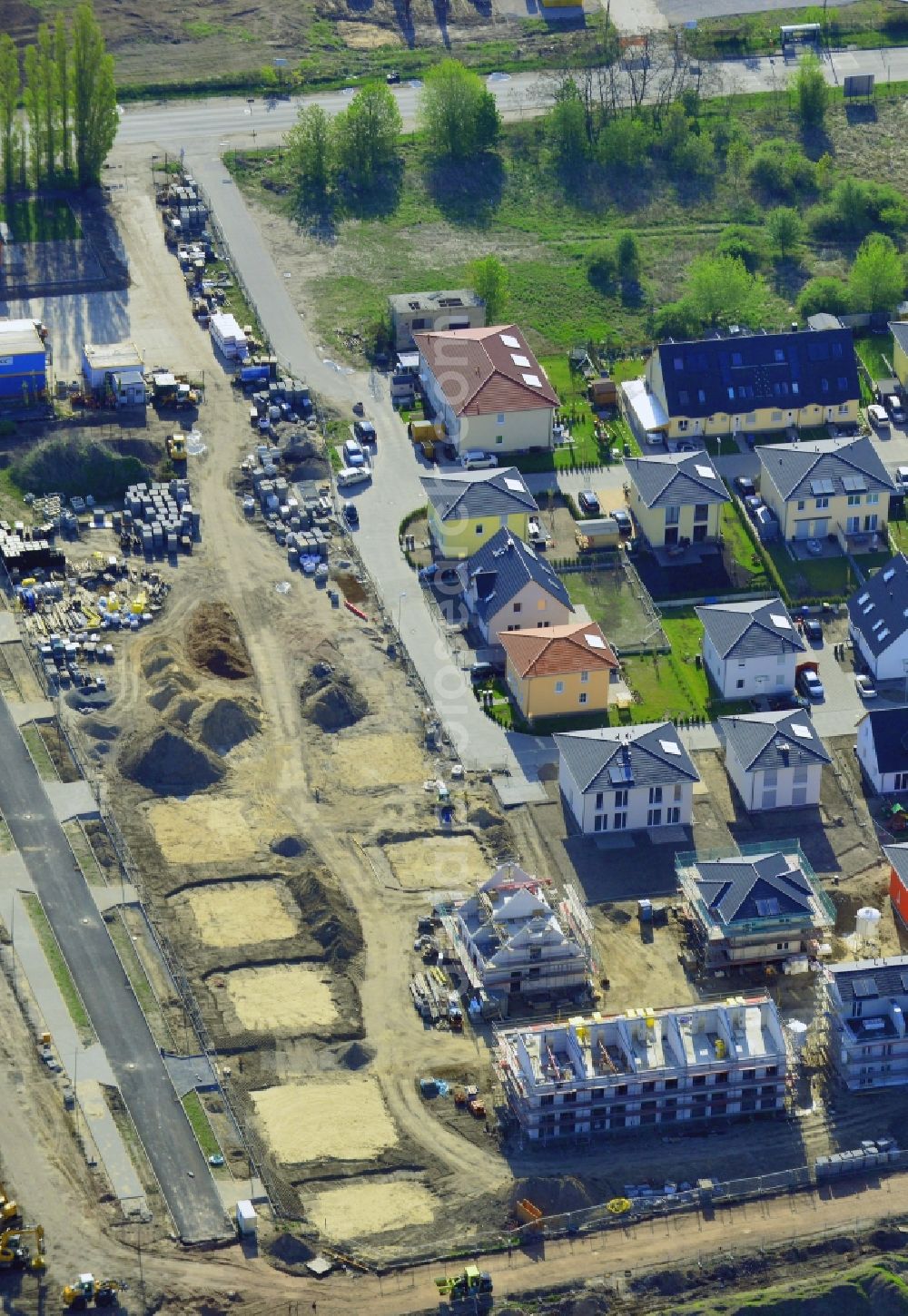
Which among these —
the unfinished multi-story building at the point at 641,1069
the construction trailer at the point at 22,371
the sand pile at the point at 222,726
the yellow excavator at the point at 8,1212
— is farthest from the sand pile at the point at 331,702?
the yellow excavator at the point at 8,1212

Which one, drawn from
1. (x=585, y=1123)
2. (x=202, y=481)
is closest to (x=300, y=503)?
(x=202, y=481)

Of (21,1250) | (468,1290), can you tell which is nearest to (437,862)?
(468,1290)

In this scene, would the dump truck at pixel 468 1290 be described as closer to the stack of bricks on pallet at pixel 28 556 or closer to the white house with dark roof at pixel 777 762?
the white house with dark roof at pixel 777 762

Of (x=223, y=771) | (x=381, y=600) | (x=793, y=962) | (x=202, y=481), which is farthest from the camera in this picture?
(x=202, y=481)

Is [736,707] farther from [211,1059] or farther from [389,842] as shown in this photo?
[211,1059]

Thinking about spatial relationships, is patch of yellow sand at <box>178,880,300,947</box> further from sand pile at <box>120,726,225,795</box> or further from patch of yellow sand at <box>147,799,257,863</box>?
sand pile at <box>120,726,225,795</box>
